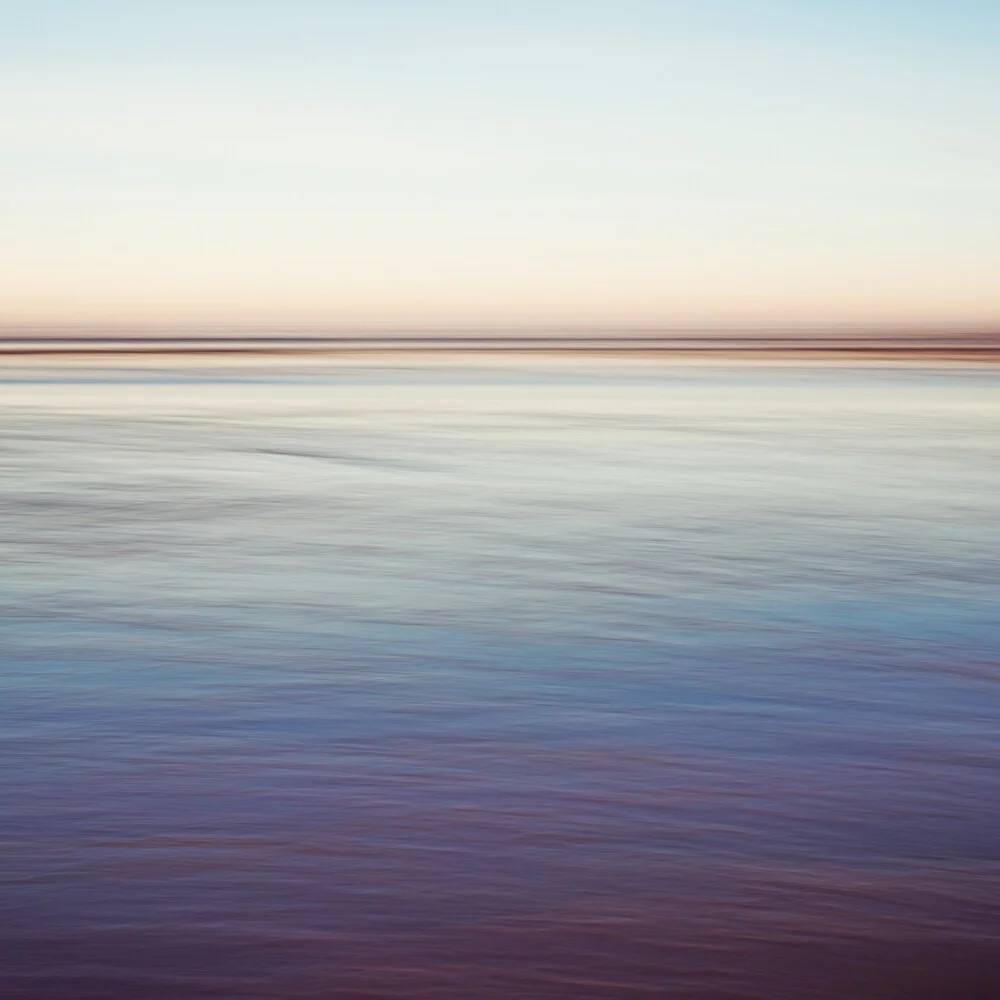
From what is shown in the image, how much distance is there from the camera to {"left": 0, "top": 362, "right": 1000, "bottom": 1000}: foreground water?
2.67 metres

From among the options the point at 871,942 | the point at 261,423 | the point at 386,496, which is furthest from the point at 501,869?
the point at 261,423

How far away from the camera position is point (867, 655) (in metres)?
5.14

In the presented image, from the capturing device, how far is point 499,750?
3922 mm

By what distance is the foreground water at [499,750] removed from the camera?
2668 millimetres

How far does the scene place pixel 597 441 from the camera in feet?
49.9

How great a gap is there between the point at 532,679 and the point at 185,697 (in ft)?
3.71

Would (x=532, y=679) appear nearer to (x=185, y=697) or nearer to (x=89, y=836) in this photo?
(x=185, y=697)

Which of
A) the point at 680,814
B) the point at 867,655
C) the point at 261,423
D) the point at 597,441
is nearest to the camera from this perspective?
the point at 680,814

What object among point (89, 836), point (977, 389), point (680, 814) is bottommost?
point (89, 836)

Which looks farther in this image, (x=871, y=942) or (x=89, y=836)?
(x=89, y=836)

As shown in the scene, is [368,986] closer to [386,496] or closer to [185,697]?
[185,697]

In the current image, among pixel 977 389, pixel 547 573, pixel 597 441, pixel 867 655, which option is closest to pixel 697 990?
pixel 867 655

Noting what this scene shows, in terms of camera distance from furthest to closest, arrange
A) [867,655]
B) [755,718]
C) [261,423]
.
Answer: [261,423] → [867,655] → [755,718]

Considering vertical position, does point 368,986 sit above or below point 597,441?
below
